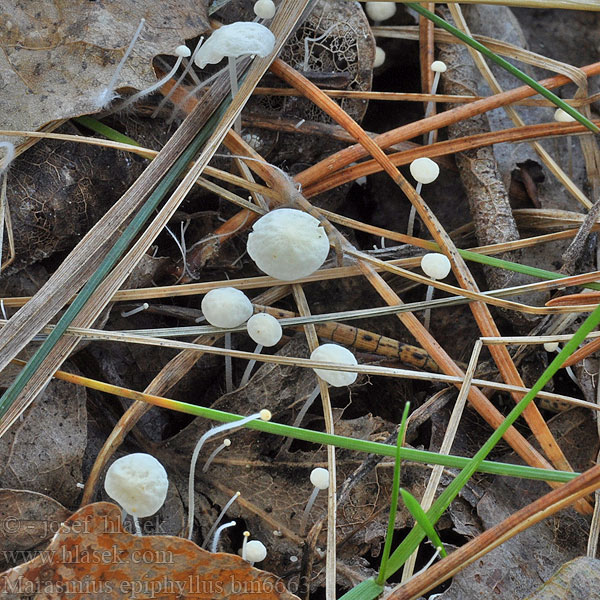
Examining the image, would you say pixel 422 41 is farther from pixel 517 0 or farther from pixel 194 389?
pixel 194 389

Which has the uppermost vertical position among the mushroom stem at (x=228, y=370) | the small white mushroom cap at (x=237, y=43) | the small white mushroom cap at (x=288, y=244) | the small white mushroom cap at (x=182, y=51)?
the small white mushroom cap at (x=237, y=43)

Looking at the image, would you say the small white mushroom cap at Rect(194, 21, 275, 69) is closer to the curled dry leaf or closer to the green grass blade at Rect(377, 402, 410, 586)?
the green grass blade at Rect(377, 402, 410, 586)

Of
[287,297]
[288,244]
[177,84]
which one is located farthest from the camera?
[287,297]

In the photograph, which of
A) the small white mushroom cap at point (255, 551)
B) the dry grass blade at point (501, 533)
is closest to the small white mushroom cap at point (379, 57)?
the dry grass blade at point (501, 533)

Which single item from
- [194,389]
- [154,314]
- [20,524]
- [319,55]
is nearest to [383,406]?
[194,389]

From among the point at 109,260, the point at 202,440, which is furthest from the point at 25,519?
the point at 109,260

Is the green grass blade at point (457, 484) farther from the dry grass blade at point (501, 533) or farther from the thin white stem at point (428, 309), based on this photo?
the thin white stem at point (428, 309)

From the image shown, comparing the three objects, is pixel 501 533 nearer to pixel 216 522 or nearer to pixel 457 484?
pixel 457 484
